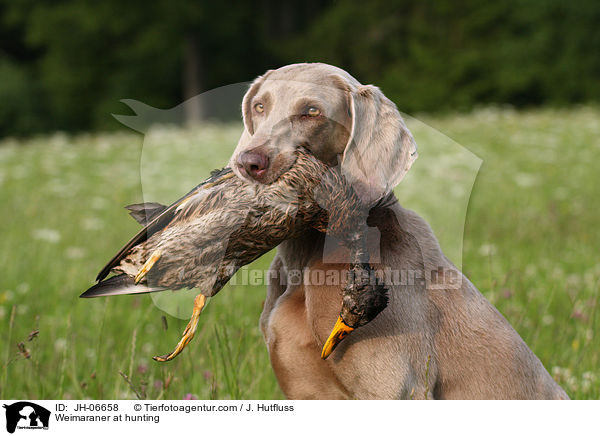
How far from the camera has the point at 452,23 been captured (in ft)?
65.8

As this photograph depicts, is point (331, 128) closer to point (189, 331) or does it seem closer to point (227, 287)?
point (189, 331)

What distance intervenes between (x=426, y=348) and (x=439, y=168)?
1876 millimetres

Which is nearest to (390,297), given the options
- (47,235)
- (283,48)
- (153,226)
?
(153,226)

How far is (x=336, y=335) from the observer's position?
5.74ft

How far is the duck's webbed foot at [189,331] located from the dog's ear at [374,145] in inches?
21.7

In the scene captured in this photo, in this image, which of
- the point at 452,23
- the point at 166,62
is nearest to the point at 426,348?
the point at 166,62

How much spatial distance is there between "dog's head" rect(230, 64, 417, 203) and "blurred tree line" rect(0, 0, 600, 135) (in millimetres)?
12238

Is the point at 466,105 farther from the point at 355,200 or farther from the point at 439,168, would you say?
the point at 355,200

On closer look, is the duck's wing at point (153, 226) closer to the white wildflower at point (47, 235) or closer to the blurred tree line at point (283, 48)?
the white wildflower at point (47, 235)

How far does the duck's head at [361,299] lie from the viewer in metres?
1.67
